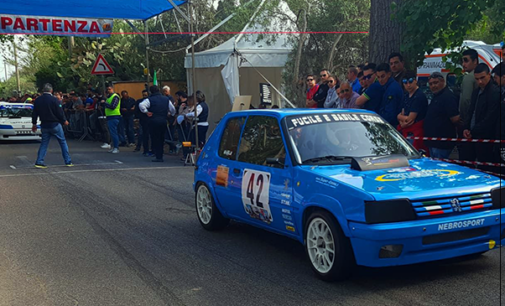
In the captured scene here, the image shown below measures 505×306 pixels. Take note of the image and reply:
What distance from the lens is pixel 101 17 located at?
69.2ft

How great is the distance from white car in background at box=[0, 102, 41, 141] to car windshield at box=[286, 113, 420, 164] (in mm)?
18790

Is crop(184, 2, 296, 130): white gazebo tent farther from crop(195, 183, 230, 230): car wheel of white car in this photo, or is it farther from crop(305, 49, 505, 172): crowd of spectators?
crop(195, 183, 230, 230): car wheel of white car

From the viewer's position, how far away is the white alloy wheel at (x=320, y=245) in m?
5.41

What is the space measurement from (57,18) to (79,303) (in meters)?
17.1

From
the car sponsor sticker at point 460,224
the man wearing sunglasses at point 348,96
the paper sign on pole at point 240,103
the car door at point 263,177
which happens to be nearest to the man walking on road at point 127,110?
the paper sign on pole at point 240,103

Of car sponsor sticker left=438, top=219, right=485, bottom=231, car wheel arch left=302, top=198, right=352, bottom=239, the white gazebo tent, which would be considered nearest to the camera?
car sponsor sticker left=438, top=219, right=485, bottom=231

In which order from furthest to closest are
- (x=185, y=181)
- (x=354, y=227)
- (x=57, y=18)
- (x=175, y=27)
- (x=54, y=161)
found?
1. (x=175, y=27)
2. (x=57, y=18)
3. (x=54, y=161)
4. (x=185, y=181)
5. (x=354, y=227)

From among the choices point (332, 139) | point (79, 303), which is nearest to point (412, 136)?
point (332, 139)

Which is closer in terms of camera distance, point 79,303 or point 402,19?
point 79,303

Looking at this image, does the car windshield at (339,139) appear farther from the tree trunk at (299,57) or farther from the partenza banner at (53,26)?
the partenza banner at (53,26)

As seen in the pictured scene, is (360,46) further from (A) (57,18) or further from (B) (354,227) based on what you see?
(B) (354,227)

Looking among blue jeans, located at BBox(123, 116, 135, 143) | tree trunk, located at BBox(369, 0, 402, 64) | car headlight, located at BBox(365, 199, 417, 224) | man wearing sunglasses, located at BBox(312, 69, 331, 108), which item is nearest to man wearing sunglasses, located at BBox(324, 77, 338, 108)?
man wearing sunglasses, located at BBox(312, 69, 331, 108)

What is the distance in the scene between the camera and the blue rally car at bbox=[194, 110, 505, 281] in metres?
5.05

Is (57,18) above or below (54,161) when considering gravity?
above
